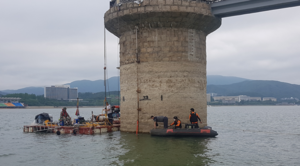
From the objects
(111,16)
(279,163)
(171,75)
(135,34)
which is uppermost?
(111,16)

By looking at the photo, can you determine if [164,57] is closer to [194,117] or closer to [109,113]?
[194,117]

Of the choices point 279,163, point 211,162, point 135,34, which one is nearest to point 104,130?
point 135,34

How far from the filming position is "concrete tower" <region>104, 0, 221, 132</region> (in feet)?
73.2

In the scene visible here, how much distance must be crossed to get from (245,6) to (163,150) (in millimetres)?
11595

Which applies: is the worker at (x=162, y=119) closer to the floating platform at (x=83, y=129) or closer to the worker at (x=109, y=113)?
the floating platform at (x=83, y=129)

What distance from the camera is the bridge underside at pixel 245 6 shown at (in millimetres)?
20641

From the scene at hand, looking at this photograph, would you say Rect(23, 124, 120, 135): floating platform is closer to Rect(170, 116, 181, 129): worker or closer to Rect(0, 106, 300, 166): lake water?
Rect(0, 106, 300, 166): lake water

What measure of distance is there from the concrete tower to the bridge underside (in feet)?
2.43

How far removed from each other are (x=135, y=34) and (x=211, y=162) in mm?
12070

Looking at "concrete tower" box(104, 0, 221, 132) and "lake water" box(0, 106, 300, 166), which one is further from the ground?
"concrete tower" box(104, 0, 221, 132)

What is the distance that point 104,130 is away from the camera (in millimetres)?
25656

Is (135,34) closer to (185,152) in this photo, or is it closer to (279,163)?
(185,152)

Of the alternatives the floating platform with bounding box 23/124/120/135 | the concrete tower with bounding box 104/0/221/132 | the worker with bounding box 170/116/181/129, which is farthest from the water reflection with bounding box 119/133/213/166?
the floating platform with bounding box 23/124/120/135

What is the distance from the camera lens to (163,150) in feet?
57.3
